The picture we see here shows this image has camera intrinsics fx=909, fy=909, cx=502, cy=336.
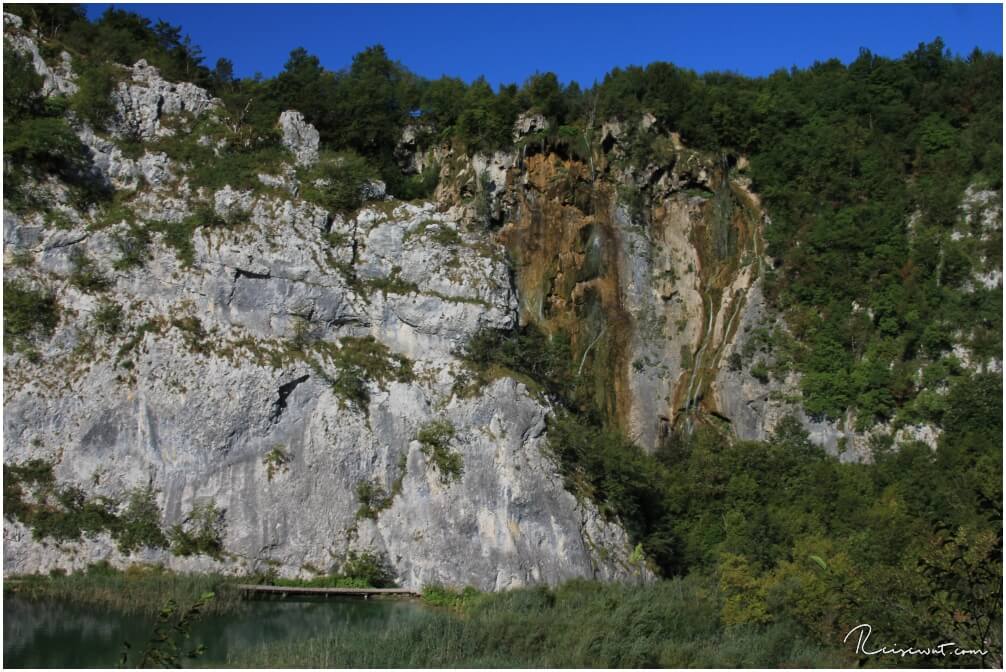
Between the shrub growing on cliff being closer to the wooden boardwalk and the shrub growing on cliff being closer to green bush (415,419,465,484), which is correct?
the wooden boardwalk

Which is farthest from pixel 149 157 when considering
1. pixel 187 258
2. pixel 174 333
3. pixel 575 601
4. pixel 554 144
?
pixel 575 601

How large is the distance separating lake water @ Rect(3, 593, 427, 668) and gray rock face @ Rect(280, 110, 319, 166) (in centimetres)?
1935

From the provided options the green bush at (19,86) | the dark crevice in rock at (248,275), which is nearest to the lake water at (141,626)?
the dark crevice in rock at (248,275)

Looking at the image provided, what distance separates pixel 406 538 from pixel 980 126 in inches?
1199

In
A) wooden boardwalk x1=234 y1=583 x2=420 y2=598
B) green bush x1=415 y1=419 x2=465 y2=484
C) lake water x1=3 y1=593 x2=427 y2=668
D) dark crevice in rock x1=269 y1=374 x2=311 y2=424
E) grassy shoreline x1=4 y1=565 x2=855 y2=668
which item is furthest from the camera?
dark crevice in rock x1=269 y1=374 x2=311 y2=424

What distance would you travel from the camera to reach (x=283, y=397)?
33.0 metres

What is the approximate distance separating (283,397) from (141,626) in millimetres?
10725

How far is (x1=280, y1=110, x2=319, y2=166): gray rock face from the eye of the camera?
38938 mm

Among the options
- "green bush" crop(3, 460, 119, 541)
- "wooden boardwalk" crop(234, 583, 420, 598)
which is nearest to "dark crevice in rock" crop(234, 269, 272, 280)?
"green bush" crop(3, 460, 119, 541)

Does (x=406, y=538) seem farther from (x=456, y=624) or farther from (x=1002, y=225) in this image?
(x=1002, y=225)

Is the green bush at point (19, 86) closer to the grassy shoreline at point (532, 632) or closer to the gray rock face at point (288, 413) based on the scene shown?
the gray rock face at point (288, 413)

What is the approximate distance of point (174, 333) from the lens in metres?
33.2

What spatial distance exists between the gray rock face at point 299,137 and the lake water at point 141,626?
19347 mm

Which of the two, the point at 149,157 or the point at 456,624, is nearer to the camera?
the point at 456,624
